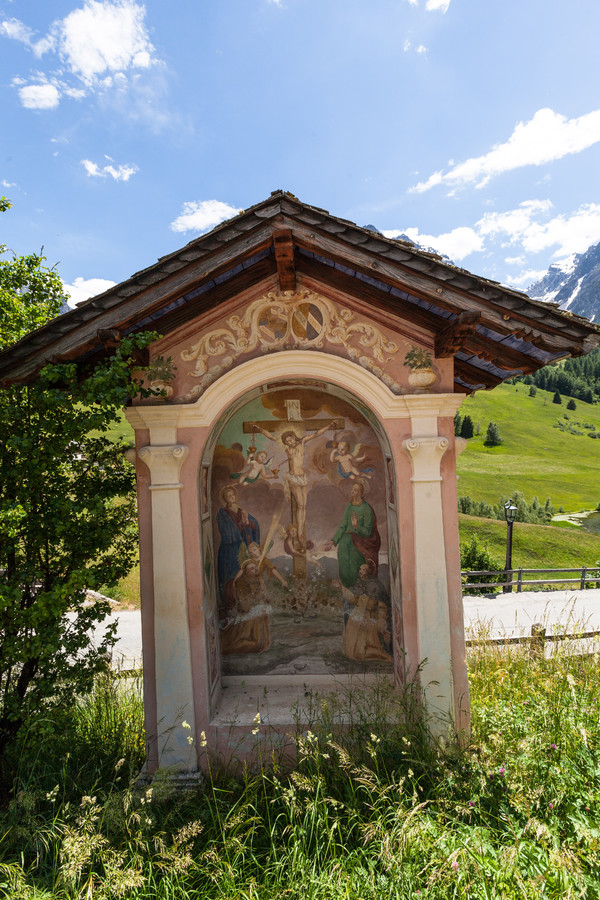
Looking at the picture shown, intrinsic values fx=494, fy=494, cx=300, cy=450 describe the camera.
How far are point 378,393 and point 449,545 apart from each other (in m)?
1.37

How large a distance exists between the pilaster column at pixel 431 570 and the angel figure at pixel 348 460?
2.16ft

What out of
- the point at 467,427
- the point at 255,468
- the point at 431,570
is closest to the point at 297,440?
the point at 255,468

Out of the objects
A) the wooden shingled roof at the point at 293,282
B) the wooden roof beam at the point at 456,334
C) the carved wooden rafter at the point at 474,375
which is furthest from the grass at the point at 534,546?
the wooden shingled roof at the point at 293,282

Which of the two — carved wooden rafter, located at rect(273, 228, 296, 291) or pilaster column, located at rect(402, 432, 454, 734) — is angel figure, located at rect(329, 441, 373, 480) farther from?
carved wooden rafter, located at rect(273, 228, 296, 291)

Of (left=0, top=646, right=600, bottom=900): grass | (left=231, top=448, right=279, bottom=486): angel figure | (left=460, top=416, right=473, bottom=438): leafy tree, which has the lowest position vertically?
(left=0, top=646, right=600, bottom=900): grass

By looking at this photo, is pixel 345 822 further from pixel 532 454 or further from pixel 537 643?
pixel 532 454

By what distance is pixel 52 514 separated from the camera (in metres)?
3.67

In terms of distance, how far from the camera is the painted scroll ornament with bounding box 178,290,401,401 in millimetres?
4082

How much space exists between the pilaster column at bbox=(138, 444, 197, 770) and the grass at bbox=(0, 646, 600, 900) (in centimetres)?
59

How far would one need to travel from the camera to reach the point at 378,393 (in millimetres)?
4051

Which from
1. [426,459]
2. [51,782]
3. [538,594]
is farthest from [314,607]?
[538,594]

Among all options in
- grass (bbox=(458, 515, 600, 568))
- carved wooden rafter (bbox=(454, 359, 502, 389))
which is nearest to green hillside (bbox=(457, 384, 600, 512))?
grass (bbox=(458, 515, 600, 568))

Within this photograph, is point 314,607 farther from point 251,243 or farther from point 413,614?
point 251,243

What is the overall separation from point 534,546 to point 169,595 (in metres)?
40.4
